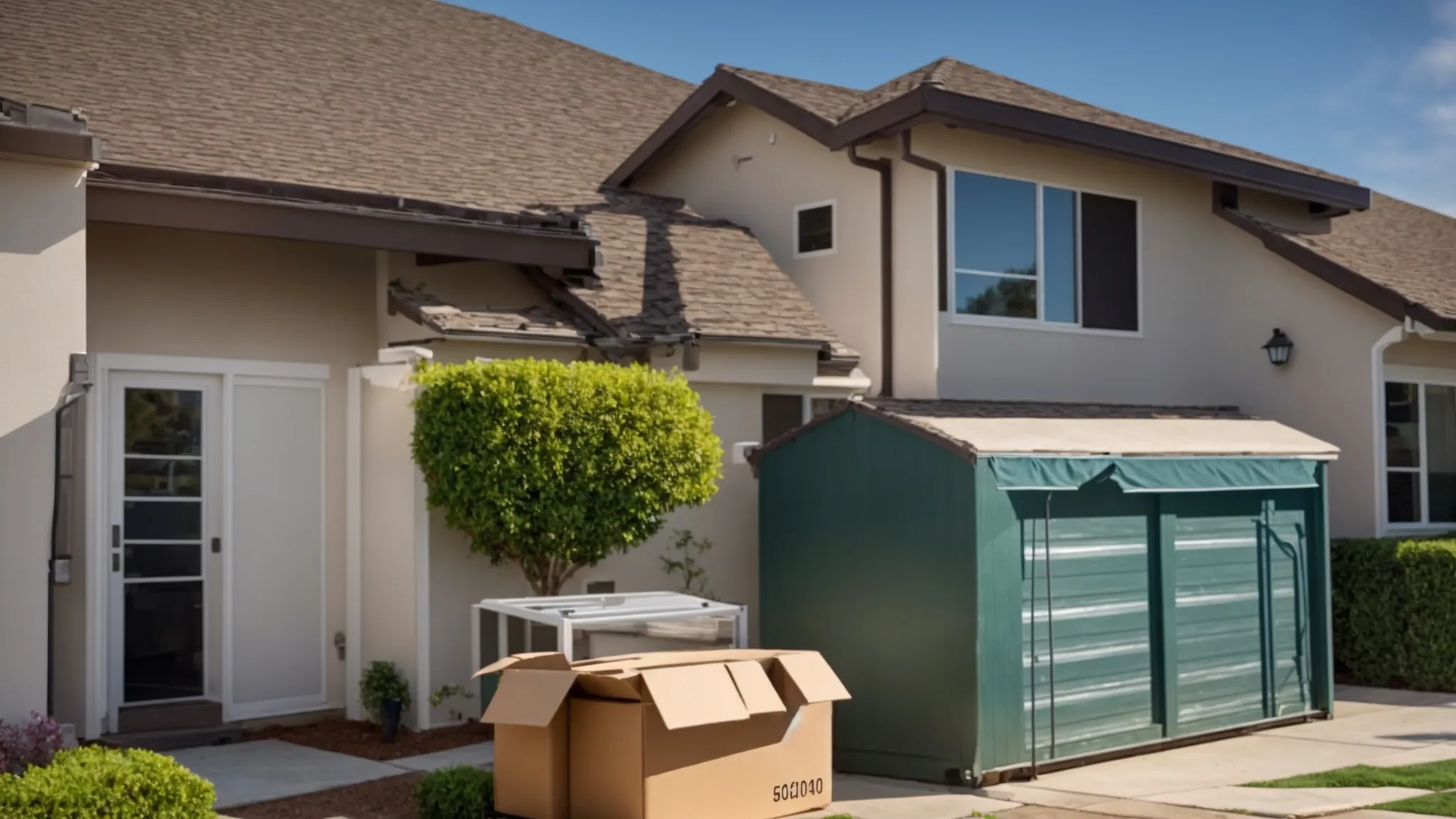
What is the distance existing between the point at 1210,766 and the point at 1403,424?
6691mm

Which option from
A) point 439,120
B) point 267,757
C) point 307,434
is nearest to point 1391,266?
point 439,120

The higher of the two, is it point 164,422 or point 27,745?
point 164,422

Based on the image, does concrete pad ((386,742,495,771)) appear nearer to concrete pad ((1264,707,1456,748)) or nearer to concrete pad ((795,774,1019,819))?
concrete pad ((795,774,1019,819))

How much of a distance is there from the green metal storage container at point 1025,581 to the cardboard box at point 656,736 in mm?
1856

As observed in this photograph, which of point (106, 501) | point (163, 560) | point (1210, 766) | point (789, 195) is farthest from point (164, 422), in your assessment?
point (1210, 766)

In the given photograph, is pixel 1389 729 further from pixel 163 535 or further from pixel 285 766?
pixel 163 535

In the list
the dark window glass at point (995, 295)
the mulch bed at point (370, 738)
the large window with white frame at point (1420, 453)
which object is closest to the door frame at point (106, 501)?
the mulch bed at point (370, 738)

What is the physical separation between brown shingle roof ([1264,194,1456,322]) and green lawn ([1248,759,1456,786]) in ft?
19.7

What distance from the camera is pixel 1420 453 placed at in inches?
611

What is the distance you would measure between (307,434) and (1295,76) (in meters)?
16.5

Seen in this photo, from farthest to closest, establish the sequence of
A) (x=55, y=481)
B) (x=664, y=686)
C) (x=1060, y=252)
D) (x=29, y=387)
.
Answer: (x=1060, y=252) → (x=55, y=481) → (x=29, y=387) → (x=664, y=686)

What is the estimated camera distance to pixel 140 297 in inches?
428

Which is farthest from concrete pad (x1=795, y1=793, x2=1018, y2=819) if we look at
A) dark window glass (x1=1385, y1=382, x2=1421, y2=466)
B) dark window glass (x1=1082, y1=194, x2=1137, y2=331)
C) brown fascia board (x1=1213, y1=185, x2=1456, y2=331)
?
dark window glass (x1=1385, y1=382, x2=1421, y2=466)

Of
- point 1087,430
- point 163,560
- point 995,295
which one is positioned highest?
point 995,295
